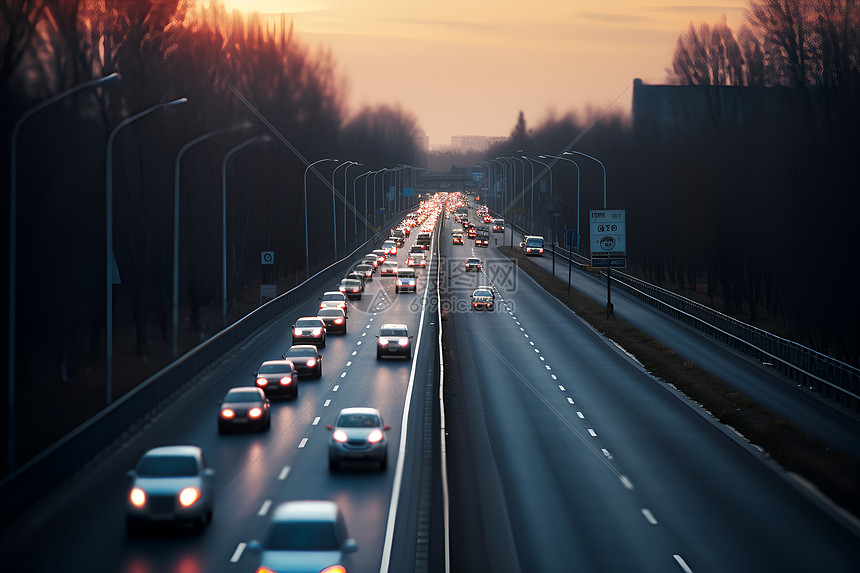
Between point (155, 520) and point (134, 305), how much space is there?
3216 cm

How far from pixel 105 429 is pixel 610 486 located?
1291cm

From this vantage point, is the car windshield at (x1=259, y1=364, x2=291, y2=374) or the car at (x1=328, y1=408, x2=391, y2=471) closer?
the car at (x1=328, y1=408, x2=391, y2=471)

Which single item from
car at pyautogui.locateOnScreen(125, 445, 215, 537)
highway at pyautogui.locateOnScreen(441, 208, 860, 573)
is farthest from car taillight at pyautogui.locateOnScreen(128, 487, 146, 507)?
highway at pyautogui.locateOnScreen(441, 208, 860, 573)

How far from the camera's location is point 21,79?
4034 cm

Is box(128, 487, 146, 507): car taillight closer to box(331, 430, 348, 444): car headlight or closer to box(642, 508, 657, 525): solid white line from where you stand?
box(331, 430, 348, 444): car headlight

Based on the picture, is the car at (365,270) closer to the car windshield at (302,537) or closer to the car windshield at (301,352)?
A: the car windshield at (301,352)

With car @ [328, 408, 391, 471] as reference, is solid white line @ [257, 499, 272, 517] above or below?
below

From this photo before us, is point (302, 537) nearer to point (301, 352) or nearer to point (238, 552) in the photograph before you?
point (238, 552)

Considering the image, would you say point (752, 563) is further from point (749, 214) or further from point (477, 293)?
point (749, 214)

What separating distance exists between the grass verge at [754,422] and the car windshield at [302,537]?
1315 cm

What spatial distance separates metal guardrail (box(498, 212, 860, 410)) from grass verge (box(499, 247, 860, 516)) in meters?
3.25

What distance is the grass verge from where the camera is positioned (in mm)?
25109

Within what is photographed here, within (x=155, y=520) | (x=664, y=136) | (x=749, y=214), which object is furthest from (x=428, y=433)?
(x=664, y=136)

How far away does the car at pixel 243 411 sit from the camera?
2947 cm
